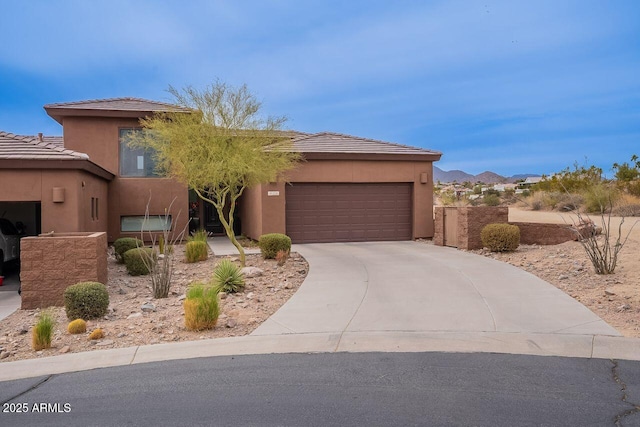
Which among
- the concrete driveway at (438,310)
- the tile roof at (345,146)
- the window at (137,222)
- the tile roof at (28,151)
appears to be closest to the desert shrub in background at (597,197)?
the tile roof at (345,146)

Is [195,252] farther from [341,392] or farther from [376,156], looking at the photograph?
[341,392]

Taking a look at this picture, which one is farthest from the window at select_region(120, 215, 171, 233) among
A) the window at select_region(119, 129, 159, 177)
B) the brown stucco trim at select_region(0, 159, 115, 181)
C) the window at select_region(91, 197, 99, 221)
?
the brown stucco trim at select_region(0, 159, 115, 181)

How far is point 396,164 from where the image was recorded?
21.8 m

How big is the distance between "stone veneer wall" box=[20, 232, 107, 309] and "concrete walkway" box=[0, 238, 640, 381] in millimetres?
4443

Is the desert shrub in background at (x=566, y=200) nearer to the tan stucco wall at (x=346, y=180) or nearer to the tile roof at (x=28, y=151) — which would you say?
the tan stucco wall at (x=346, y=180)

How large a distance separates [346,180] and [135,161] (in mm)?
8847

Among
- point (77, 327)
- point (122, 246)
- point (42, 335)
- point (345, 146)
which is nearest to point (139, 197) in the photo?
point (122, 246)

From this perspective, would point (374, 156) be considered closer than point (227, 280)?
No

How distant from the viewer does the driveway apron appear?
8836mm

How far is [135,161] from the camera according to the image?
74.2 ft

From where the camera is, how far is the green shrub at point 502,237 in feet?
52.8

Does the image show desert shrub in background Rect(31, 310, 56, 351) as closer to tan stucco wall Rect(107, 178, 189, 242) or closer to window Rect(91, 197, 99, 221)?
window Rect(91, 197, 99, 221)

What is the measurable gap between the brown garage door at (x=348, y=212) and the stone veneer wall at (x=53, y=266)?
952 centimetres

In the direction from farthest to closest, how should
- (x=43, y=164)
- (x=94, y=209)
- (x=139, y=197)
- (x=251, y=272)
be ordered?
(x=139, y=197)
(x=94, y=209)
(x=43, y=164)
(x=251, y=272)
